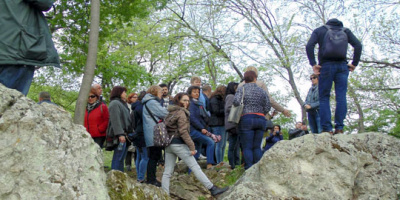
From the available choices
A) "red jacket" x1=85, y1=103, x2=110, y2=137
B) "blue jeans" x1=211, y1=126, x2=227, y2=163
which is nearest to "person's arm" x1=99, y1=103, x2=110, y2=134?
"red jacket" x1=85, y1=103, x2=110, y2=137

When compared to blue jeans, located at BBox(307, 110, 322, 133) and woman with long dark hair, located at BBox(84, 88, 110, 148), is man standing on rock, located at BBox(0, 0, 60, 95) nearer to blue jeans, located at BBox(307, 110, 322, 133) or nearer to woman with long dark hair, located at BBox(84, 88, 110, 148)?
woman with long dark hair, located at BBox(84, 88, 110, 148)

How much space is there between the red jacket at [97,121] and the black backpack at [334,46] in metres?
4.10

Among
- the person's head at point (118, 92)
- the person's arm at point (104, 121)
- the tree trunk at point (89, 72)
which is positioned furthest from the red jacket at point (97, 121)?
the tree trunk at point (89, 72)

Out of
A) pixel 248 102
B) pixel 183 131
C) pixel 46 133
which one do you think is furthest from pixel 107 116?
pixel 46 133

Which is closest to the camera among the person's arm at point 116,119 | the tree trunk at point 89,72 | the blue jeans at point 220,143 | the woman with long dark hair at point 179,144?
the tree trunk at point 89,72

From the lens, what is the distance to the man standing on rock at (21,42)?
3.50 m

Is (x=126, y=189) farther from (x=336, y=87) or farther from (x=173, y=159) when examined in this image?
(x=336, y=87)

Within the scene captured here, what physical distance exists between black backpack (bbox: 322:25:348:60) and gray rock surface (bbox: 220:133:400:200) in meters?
1.65

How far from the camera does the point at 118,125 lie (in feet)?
21.7

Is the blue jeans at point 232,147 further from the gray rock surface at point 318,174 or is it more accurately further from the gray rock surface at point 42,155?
the gray rock surface at point 42,155

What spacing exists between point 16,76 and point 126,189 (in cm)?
157

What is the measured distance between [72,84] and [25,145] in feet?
71.8

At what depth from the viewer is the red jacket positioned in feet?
22.3

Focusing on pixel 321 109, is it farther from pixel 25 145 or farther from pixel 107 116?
pixel 25 145
